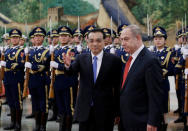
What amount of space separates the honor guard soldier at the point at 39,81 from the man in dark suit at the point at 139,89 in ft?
10.2

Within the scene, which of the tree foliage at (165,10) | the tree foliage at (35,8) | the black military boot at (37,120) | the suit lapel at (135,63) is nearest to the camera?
the suit lapel at (135,63)

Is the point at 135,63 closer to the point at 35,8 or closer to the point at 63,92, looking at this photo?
the point at 63,92

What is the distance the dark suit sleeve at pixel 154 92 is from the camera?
336cm

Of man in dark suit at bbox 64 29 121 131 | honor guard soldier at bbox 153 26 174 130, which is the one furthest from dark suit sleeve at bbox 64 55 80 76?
honor guard soldier at bbox 153 26 174 130

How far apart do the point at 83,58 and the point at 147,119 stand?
3.50 ft

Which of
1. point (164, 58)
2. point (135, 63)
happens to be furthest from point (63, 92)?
point (135, 63)

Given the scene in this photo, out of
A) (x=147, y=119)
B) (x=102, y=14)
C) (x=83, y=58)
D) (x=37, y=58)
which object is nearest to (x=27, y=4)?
(x=102, y=14)

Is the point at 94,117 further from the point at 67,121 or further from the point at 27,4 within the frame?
the point at 27,4

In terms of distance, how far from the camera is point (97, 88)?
3945mm

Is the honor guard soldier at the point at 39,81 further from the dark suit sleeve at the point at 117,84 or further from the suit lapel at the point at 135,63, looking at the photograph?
the suit lapel at the point at 135,63

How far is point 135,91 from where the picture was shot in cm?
348

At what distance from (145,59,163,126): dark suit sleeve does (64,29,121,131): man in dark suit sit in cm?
63

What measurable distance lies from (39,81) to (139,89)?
10.9 feet

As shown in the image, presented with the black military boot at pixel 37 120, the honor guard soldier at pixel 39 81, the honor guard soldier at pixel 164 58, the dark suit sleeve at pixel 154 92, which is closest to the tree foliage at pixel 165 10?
the honor guard soldier at pixel 164 58
